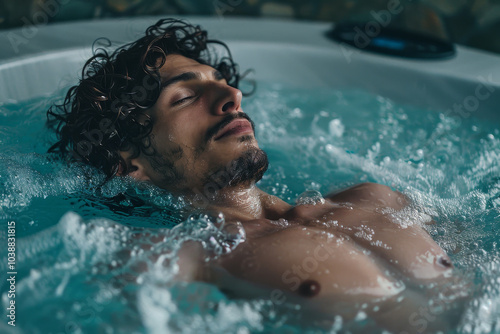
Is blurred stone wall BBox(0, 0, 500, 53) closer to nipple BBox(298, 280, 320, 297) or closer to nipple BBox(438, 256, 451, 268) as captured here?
nipple BBox(438, 256, 451, 268)

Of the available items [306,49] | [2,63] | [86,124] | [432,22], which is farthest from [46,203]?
[432,22]

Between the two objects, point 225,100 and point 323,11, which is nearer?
point 225,100

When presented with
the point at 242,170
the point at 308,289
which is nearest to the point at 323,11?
the point at 242,170

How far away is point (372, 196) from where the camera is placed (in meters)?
1.12

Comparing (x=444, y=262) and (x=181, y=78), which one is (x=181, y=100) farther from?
(x=444, y=262)

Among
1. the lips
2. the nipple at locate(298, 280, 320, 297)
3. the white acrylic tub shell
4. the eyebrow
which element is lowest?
the white acrylic tub shell

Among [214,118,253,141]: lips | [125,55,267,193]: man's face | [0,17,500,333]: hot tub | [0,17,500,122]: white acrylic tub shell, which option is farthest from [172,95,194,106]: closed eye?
[0,17,500,122]: white acrylic tub shell

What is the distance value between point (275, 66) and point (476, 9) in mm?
749

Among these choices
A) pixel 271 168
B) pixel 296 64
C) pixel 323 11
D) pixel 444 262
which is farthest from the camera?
pixel 323 11

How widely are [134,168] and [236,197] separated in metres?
0.23

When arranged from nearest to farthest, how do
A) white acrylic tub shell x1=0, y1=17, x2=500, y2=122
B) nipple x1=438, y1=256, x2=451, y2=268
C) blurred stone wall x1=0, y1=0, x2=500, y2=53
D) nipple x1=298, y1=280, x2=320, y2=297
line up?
nipple x1=298, y1=280, x2=320, y2=297, nipple x1=438, y1=256, x2=451, y2=268, white acrylic tub shell x1=0, y1=17, x2=500, y2=122, blurred stone wall x1=0, y1=0, x2=500, y2=53

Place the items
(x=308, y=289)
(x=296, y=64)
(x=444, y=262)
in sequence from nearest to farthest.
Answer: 1. (x=308, y=289)
2. (x=444, y=262)
3. (x=296, y=64)

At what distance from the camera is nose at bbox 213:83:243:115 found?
1.00 m

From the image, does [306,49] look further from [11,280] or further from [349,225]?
[11,280]
